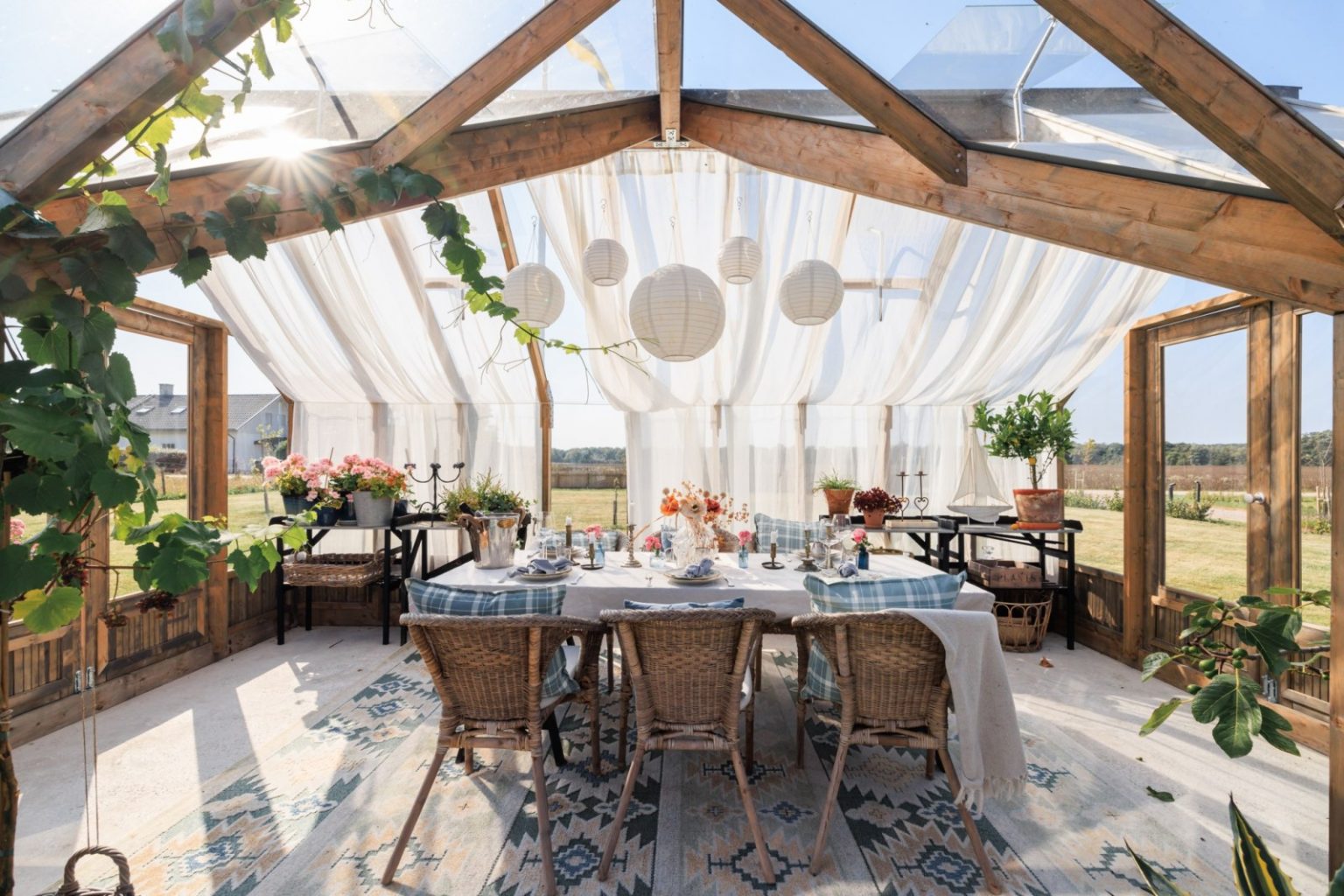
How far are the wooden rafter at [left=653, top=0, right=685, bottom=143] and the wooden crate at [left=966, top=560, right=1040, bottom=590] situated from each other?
3.44 metres

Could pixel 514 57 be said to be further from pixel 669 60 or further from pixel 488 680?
pixel 488 680

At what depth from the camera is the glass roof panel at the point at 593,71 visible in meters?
2.74

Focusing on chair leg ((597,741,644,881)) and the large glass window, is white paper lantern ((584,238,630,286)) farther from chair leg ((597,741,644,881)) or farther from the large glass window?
the large glass window

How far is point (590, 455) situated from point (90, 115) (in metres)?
5.30

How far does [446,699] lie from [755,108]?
2.91m

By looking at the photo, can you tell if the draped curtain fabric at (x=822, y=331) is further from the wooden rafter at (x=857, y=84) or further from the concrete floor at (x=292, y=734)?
the concrete floor at (x=292, y=734)

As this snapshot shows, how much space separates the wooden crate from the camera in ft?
14.0

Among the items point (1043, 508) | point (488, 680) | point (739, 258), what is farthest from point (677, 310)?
point (1043, 508)

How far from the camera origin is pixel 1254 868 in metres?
1.02

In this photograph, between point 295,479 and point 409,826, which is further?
point 295,479

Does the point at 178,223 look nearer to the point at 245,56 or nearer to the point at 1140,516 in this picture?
the point at 245,56

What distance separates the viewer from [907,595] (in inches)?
86.7

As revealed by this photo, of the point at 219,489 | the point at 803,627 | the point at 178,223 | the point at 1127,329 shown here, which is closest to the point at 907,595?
the point at 803,627

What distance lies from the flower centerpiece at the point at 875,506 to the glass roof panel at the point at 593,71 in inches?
107
